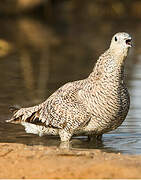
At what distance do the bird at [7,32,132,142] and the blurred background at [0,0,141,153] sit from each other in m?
0.51

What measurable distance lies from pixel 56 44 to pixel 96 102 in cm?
1308

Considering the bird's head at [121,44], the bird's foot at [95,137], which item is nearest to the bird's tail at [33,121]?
the bird's foot at [95,137]

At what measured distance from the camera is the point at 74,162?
745 cm

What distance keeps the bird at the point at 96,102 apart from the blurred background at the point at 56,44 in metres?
0.51

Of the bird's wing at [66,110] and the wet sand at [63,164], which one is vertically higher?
the bird's wing at [66,110]

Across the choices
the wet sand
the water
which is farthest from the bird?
the wet sand

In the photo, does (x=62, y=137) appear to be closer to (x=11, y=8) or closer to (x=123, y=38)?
(x=123, y=38)

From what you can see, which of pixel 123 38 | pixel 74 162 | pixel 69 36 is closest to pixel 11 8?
pixel 69 36

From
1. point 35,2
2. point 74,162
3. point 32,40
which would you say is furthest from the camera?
point 35,2

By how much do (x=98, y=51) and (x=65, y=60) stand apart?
6.54ft

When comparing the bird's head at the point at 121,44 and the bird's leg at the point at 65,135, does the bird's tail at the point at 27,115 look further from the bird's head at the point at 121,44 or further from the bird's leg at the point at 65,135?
the bird's head at the point at 121,44

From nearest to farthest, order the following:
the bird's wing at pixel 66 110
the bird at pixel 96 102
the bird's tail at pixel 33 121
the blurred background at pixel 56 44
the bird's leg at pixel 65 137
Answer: the bird at pixel 96 102
the bird's wing at pixel 66 110
the bird's leg at pixel 65 137
the bird's tail at pixel 33 121
the blurred background at pixel 56 44

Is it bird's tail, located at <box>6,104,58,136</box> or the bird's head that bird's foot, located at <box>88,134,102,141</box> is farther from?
the bird's head

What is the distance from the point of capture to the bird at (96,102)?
31.4ft
